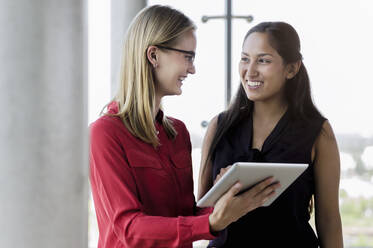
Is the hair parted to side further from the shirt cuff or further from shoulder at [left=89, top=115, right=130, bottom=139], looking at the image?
the shirt cuff

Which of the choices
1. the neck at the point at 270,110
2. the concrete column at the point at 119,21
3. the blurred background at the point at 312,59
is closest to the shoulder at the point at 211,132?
the neck at the point at 270,110

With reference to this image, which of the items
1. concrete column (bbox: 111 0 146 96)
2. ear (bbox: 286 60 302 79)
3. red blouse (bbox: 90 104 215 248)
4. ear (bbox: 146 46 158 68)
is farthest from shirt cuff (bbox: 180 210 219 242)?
concrete column (bbox: 111 0 146 96)

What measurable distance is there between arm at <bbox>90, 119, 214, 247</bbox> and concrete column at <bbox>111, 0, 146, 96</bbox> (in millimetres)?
1534

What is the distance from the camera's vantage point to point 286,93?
7.72 ft

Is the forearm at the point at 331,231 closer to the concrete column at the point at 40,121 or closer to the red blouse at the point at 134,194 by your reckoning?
the red blouse at the point at 134,194

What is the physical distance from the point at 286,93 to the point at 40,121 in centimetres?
124

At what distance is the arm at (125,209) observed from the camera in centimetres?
175

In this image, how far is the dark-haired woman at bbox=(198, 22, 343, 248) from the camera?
2.14m

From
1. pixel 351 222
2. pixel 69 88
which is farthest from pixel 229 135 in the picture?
pixel 351 222

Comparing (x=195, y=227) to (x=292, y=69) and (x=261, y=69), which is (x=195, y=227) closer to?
(x=261, y=69)

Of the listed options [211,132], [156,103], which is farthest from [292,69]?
[156,103]

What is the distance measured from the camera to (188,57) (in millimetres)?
1970

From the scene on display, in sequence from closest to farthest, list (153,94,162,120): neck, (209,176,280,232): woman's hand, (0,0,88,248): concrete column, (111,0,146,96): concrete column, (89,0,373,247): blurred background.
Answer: (0,0,88,248): concrete column, (209,176,280,232): woman's hand, (153,94,162,120): neck, (111,0,146,96): concrete column, (89,0,373,247): blurred background

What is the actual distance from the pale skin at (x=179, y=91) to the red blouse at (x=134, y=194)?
0.24 ft
